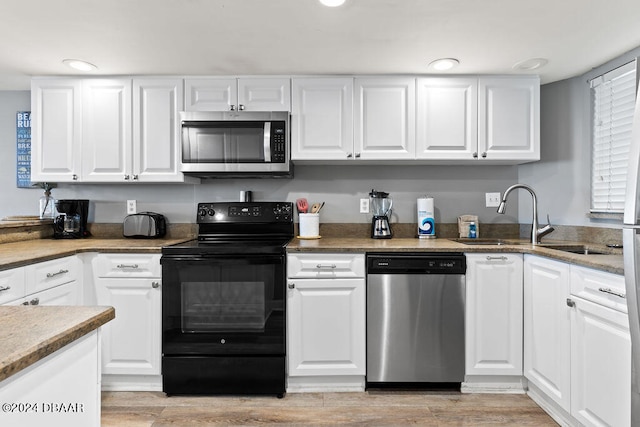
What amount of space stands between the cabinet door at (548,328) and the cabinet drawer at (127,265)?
86.6 inches

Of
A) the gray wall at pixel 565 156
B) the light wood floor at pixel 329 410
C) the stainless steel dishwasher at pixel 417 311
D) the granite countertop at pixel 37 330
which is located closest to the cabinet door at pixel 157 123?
the light wood floor at pixel 329 410

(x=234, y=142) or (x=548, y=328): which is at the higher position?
(x=234, y=142)

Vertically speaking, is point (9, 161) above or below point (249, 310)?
above

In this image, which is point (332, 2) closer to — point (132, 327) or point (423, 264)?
point (423, 264)

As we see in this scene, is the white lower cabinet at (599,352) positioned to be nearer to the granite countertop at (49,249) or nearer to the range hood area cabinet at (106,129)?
the granite countertop at (49,249)

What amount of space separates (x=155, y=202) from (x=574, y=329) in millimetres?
2822

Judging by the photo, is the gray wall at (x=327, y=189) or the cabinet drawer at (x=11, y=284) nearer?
the cabinet drawer at (x=11, y=284)

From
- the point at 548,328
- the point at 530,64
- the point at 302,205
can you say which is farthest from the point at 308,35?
the point at 548,328

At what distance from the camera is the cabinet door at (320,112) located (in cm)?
259

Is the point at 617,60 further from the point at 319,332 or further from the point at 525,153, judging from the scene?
the point at 319,332

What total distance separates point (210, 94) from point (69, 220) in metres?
1.40

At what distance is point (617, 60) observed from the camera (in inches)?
90.0

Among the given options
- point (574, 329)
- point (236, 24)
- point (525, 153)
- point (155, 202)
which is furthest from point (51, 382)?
point (525, 153)

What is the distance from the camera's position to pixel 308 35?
6.68 ft
